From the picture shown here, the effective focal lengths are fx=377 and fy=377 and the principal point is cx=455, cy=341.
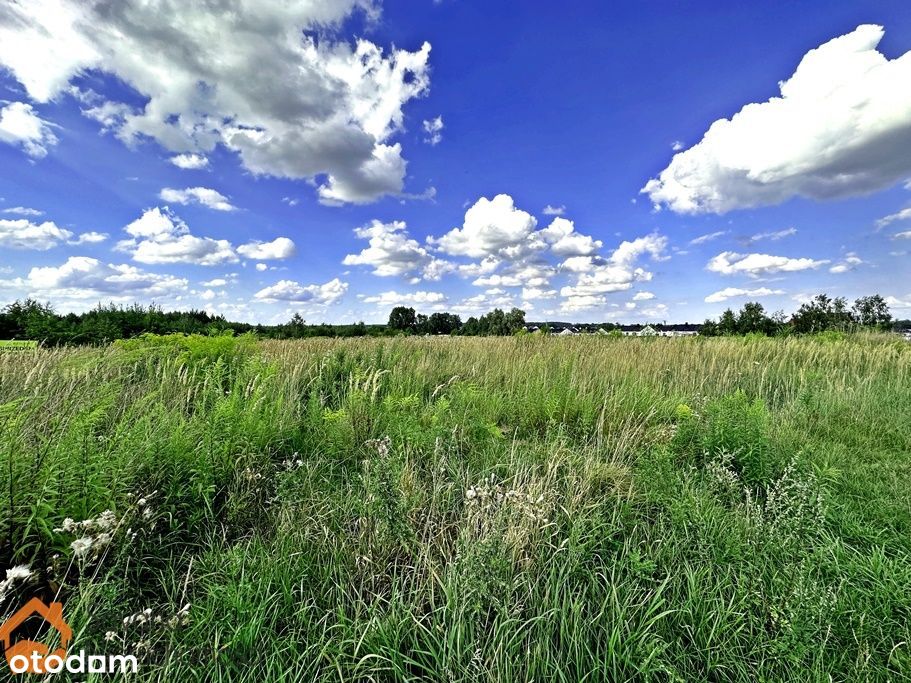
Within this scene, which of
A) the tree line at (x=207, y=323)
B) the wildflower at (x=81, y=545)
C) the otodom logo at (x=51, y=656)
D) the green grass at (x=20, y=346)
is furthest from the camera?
the tree line at (x=207, y=323)

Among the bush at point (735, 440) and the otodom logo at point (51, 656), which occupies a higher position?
the bush at point (735, 440)

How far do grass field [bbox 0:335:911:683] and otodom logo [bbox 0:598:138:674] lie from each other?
59mm

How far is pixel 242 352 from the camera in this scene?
6.82m

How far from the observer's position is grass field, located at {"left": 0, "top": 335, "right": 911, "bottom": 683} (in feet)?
5.16

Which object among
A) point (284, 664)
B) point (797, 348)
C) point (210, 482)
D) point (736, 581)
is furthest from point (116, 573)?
point (797, 348)

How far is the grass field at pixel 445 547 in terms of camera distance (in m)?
1.57

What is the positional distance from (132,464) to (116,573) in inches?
27.0

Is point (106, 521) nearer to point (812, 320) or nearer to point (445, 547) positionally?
point (445, 547)

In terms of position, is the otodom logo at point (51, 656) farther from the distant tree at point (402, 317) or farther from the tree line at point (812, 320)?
the distant tree at point (402, 317)

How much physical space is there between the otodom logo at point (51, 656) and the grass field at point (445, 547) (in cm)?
6

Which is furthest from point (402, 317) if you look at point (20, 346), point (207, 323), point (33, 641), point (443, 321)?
point (33, 641)

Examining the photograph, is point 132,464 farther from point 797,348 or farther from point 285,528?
point 797,348

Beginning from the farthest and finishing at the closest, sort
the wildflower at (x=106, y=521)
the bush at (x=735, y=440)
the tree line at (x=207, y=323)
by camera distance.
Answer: the tree line at (x=207, y=323) < the bush at (x=735, y=440) < the wildflower at (x=106, y=521)

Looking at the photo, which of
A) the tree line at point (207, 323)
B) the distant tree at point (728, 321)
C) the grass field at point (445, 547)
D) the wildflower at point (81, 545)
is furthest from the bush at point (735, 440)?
the distant tree at point (728, 321)
